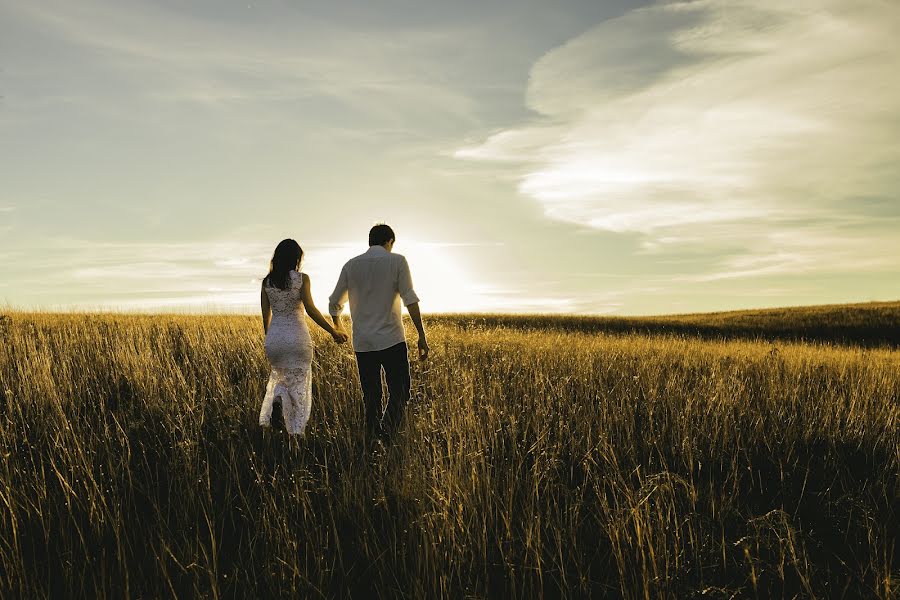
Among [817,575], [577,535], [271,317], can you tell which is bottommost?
[817,575]

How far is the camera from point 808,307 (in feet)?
118

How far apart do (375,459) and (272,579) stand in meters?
2.26

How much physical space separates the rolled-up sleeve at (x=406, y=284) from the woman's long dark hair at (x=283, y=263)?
47.7 inches

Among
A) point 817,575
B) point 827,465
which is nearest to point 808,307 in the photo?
point 827,465

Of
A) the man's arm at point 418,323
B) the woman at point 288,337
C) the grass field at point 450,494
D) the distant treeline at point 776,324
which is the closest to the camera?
the grass field at point 450,494

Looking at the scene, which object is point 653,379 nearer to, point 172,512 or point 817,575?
point 817,575

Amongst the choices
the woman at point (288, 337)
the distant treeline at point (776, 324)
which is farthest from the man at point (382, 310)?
the distant treeline at point (776, 324)

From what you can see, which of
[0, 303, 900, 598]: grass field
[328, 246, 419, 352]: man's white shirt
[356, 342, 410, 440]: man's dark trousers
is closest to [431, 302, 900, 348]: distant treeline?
[0, 303, 900, 598]: grass field

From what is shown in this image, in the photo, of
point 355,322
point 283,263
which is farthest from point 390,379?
point 283,263

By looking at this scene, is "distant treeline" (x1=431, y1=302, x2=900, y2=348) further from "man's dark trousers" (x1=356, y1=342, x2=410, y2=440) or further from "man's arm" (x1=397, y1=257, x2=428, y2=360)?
"man's arm" (x1=397, y1=257, x2=428, y2=360)

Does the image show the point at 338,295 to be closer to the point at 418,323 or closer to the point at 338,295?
the point at 338,295

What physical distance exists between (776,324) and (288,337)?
100 ft

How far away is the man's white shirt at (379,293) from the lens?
6.45 meters

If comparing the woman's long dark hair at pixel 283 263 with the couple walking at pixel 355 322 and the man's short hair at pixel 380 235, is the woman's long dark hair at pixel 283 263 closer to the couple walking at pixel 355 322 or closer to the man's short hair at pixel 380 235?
the couple walking at pixel 355 322
